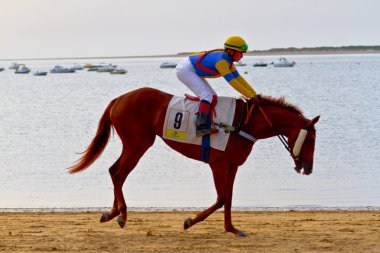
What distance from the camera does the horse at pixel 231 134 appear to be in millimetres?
10383

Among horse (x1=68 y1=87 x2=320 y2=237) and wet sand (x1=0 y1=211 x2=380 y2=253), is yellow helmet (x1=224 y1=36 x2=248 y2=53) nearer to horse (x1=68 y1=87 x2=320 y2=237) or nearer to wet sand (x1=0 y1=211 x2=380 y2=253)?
horse (x1=68 y1=87 x2=320 y2=237)

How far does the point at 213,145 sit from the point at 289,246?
166 cm

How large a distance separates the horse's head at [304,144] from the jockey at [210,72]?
72 cm

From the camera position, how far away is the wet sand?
372 inches

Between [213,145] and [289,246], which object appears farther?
[213,145]

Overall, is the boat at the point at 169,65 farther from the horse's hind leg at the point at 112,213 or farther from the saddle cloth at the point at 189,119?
the saddle cloth at the point at 189,119

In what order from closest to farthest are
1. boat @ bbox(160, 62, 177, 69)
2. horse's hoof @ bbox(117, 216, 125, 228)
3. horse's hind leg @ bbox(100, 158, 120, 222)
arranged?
horse's hoof @ bbox(117, 216, 125, 228) < horse's hind leg @ bbox(100, 158, 120, 222) < boat @ bbox(160, 62, 177, 69)

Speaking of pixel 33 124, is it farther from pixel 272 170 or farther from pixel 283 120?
pixel 283 120

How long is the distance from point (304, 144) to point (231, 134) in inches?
34.5

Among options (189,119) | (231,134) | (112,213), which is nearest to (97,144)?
(112,213)

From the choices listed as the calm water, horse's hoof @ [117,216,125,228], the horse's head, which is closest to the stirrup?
the horse's head

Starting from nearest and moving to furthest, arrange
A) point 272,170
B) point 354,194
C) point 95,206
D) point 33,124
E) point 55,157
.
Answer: point 95,206, point 354,194, point 272,170, point 55,157, point 33,124

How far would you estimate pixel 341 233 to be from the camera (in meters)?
10.5

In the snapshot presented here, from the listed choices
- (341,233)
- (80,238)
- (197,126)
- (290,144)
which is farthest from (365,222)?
(80,238)
